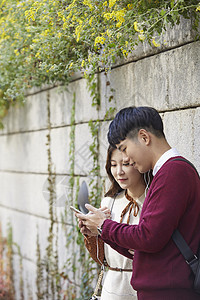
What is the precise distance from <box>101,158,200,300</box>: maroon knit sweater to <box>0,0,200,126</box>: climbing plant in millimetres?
858

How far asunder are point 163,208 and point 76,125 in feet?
10.1

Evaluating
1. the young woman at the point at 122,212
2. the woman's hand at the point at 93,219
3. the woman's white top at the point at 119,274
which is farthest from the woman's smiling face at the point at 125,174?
the woman's hand at the point at 93,219

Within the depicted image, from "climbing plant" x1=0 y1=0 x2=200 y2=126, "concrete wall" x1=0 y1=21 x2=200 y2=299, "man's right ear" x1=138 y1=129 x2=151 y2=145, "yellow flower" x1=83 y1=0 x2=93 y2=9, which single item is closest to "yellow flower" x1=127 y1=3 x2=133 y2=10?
"climbing plant" x1=0 y1=0 x2=200 y2=126

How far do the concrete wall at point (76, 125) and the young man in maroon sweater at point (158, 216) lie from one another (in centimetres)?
90

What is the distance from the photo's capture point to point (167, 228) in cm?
211

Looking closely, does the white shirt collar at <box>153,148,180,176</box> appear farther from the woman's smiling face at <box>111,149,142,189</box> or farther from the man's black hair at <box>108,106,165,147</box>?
the woman's smiling face at <box>111,149,142,189</box>

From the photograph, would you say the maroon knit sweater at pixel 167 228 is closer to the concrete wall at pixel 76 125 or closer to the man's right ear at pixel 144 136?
the man's right ear at pixel 144 136

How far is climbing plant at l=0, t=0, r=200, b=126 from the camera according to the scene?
9.75 ft

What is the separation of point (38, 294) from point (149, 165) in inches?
153

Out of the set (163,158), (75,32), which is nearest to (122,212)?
(163,158)

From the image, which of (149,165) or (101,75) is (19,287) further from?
(149,165)

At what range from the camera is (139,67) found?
3830 millimetres

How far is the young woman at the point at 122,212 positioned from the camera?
9.46 feet

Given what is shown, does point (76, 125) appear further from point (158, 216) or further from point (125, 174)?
point (158, 216)
